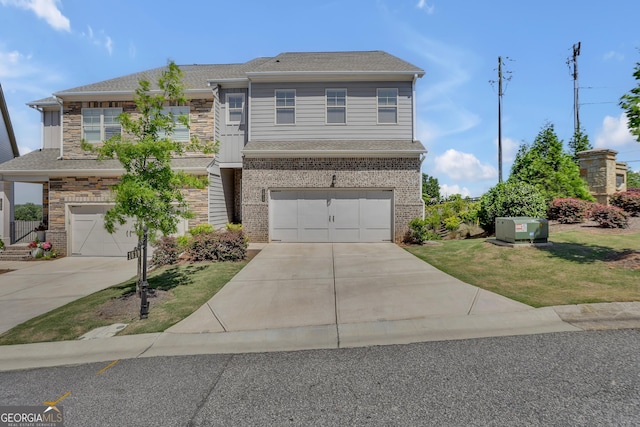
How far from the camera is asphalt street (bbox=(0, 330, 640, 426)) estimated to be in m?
2.97

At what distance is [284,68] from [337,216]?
25.7 feet

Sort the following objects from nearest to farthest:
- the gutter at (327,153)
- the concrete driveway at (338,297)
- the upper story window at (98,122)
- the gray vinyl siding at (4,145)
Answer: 1. the concrete driveway at (338,297)
2. the gutter at (327,153)
3. the upper story window at (98,122)
4. the gray vinyl siding at (4,145)

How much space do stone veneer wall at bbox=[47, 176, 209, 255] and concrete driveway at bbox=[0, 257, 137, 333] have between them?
1.33m

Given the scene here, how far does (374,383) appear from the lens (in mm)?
3496

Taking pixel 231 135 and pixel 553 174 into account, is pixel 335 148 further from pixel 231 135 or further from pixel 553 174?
pixel 553 174

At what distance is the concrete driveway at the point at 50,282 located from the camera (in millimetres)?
6863

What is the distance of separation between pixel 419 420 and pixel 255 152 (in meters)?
12.5

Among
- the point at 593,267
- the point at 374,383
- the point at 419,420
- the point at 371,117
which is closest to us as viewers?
the point at 419,420

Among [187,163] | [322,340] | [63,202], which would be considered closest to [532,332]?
[322,340]

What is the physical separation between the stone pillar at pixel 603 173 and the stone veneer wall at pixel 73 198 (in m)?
20.7

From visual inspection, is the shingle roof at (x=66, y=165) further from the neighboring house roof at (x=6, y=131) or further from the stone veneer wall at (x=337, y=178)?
the neighboring house roof at (x=6, y=131)

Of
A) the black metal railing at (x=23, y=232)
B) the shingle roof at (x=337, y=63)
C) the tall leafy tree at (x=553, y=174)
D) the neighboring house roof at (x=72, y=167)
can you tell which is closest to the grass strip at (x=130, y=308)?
the neighboring house roof at (x=72, y=167)

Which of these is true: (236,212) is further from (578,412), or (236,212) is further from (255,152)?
(578,412)

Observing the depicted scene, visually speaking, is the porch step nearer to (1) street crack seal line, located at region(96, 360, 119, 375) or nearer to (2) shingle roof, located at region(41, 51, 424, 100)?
(2) shingle roof, located at region(41, 51, 424, 100)
